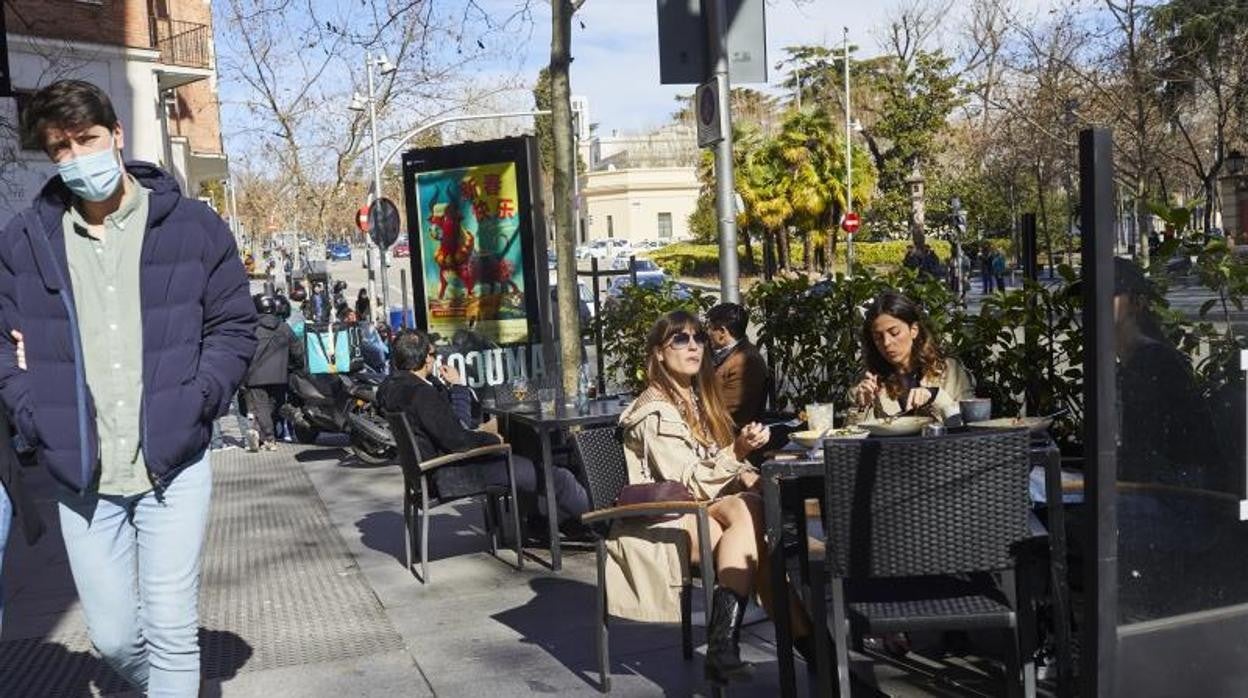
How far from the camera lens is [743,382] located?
6.50m

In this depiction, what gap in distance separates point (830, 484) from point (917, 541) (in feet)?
0.93

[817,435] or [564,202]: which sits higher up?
[564,202]

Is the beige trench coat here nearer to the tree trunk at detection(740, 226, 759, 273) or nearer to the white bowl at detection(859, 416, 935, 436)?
the white bowl at detection(859, 416, 935, 436)

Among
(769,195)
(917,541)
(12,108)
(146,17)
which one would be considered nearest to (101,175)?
(917,541)

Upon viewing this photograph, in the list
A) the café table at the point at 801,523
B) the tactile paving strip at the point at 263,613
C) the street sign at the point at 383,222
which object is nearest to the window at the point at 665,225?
the street sign at the point at 383,222

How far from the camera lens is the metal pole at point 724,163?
6738 millimetres

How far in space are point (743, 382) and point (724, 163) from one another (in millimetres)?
1312

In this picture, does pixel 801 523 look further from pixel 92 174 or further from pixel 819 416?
pixel 92 174

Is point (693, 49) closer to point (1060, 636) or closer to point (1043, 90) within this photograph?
point (1060, 636)

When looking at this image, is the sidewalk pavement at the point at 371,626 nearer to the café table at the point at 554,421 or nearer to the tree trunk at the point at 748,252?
Answer: the café table at the point at 554,421

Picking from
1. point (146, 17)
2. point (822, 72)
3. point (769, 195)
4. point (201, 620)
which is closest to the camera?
point (201, 620)

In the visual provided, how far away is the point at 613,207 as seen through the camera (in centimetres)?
9569

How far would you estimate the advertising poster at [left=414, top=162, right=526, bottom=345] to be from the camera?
9891mm

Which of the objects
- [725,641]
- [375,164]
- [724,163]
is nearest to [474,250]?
[724,163]
